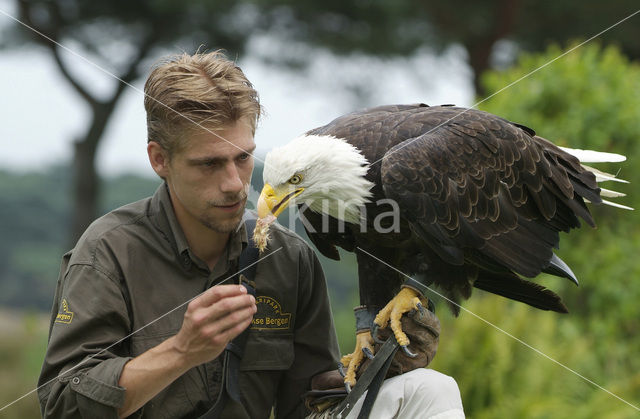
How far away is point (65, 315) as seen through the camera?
2117mm

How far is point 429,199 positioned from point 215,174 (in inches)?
27.0

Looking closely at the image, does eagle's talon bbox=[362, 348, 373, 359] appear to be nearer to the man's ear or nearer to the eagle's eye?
the eagle's eye

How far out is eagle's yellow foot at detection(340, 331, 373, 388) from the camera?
2.42 meters

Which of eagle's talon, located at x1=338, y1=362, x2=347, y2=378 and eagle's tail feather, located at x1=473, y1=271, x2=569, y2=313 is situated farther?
eagle's tail feather, located at x1=473, y1=271, x2=569, y2=313

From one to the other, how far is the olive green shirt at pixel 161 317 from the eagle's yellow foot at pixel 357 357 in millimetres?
59

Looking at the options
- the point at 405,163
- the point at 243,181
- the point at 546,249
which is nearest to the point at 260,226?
the point at 243,181

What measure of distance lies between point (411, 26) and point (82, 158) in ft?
14.8

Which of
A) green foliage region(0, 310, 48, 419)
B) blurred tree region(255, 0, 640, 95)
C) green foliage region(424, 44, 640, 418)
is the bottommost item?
green foliage region(0, 310, 48, 419)

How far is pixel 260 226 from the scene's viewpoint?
90.0 inches

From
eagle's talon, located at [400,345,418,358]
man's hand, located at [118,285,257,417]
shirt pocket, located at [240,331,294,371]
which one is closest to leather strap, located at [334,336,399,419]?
eagle's talon, located at [400,345,418,358]

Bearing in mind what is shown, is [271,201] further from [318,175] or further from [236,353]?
[236,353]

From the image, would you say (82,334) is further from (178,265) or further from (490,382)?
(490,382)

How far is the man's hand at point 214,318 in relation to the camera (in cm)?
187

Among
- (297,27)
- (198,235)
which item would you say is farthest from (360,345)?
(297,27)
